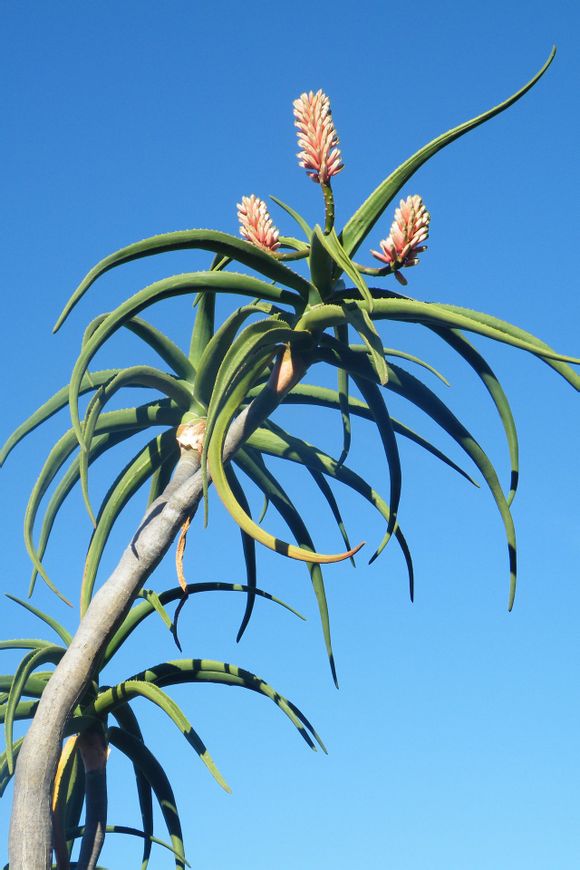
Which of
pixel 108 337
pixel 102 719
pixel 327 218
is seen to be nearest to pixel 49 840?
pixel 102 719

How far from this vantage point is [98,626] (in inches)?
185

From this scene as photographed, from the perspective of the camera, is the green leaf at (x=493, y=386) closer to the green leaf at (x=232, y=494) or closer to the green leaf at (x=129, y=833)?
the green leaf at (x=232, y=494)

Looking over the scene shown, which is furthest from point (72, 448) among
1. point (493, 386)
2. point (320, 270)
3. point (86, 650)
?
point (493, 386)

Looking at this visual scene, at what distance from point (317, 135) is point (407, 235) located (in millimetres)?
616

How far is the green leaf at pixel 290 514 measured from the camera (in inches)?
225

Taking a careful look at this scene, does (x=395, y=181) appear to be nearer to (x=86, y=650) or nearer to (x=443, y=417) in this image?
(x=443, y=417)

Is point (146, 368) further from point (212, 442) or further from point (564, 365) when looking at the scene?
point (564, 365)

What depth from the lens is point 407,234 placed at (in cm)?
444

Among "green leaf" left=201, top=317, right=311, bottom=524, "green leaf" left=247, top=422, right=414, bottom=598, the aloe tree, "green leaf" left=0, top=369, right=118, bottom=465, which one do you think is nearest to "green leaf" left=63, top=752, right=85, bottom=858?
the aloe tree

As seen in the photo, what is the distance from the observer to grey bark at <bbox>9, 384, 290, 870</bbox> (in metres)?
4.46

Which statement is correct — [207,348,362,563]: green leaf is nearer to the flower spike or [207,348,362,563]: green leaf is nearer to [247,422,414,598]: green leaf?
the flower spike

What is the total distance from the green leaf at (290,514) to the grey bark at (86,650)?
697 mm

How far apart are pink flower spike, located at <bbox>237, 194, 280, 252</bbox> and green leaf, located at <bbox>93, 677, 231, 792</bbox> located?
88.3 inches

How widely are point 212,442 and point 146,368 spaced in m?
0.93
